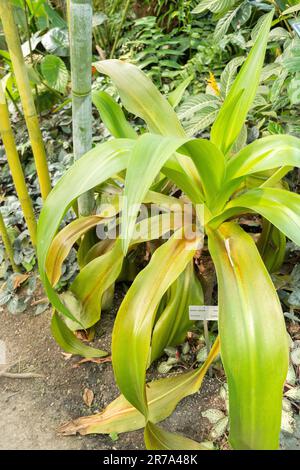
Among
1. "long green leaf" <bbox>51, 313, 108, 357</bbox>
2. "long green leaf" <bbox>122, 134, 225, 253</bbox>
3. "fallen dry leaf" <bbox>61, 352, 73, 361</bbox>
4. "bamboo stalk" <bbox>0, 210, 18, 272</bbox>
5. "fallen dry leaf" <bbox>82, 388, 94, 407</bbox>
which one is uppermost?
"long green leaf" <bbox>122, 134, 225, 253</bbox>

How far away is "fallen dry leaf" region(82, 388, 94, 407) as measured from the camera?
3.18ft

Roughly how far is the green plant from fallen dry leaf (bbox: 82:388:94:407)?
8 centimetres

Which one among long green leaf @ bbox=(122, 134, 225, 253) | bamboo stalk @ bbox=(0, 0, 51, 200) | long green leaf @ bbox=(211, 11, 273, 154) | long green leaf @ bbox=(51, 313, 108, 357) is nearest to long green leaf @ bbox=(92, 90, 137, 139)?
bamboo stalk @ bbox=(0, 0, 51, 200)

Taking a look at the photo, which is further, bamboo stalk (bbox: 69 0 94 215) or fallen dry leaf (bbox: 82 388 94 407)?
fallen dry leaf (bbox: 82 388 94 407)

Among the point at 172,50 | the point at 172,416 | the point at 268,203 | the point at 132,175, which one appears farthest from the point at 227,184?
the point at 172,50

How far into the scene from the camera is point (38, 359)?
1.08 metres

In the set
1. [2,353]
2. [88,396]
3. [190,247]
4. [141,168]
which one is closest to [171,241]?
[190,247]

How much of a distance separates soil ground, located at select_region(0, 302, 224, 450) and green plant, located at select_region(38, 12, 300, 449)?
0.20 ft

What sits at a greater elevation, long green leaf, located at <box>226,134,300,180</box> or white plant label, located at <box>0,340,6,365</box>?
long green leaf, located at <box>226,134,300,180</box>

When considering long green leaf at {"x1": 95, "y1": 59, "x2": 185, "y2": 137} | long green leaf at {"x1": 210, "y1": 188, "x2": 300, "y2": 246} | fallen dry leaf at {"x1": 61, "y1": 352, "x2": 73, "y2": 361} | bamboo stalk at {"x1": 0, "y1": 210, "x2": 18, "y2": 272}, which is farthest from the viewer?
bamboo stalk at {"x1": 0, "y1": 210, "x2": 18, "y2": 272}

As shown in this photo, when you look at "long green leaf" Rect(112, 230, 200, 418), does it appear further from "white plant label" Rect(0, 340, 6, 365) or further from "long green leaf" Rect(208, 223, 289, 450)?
"white plant label" Rect(0, 340, 6, 365)

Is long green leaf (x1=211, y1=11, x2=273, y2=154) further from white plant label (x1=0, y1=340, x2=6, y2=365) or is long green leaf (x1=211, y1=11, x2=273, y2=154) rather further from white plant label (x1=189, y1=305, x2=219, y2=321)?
white plant label (x1=0, y1=340, x2=6, y2=365)

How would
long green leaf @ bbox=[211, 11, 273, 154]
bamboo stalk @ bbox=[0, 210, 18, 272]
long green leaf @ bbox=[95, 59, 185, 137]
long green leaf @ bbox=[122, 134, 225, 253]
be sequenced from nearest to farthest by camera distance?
long green leaf @ bbox=[122, 134, 225, 253] < long green leaf @ bbox=[211, 11, 273, 154] < long green leaf @ bbox=[95, 59, 185, 137] < bamboo stalk @ bbox=[0, 210, 18, 272]

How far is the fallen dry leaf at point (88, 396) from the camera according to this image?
0.97 meters
